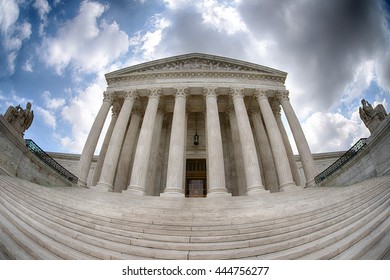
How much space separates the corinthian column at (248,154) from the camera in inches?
692

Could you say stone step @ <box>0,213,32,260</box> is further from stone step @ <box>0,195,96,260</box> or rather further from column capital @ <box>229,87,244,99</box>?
column capital @ <box>229,87,244,99</box>

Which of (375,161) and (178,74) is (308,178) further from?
(178,74)

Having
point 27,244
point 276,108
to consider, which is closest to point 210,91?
point 276,108

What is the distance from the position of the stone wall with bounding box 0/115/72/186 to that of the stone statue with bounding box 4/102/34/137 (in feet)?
3.40

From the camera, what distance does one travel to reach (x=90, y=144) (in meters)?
20.9

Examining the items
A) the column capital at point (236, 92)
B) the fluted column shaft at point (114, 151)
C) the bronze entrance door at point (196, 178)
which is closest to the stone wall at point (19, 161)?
the fluted column shaft at point (114, 151)

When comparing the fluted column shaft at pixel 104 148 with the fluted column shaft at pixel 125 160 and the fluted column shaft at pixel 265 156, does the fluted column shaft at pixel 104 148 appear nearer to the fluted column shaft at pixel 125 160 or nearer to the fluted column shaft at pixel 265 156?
the fluted column shaft at pixel 125 160

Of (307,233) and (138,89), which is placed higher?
(138,89)

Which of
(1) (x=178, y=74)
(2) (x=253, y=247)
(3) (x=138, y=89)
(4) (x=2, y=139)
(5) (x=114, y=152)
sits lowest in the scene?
(2) (x=253, y=247)

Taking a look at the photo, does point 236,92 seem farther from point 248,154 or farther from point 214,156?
point 214,156

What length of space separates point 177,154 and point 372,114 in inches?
547

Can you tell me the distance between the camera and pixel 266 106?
23172 mm
